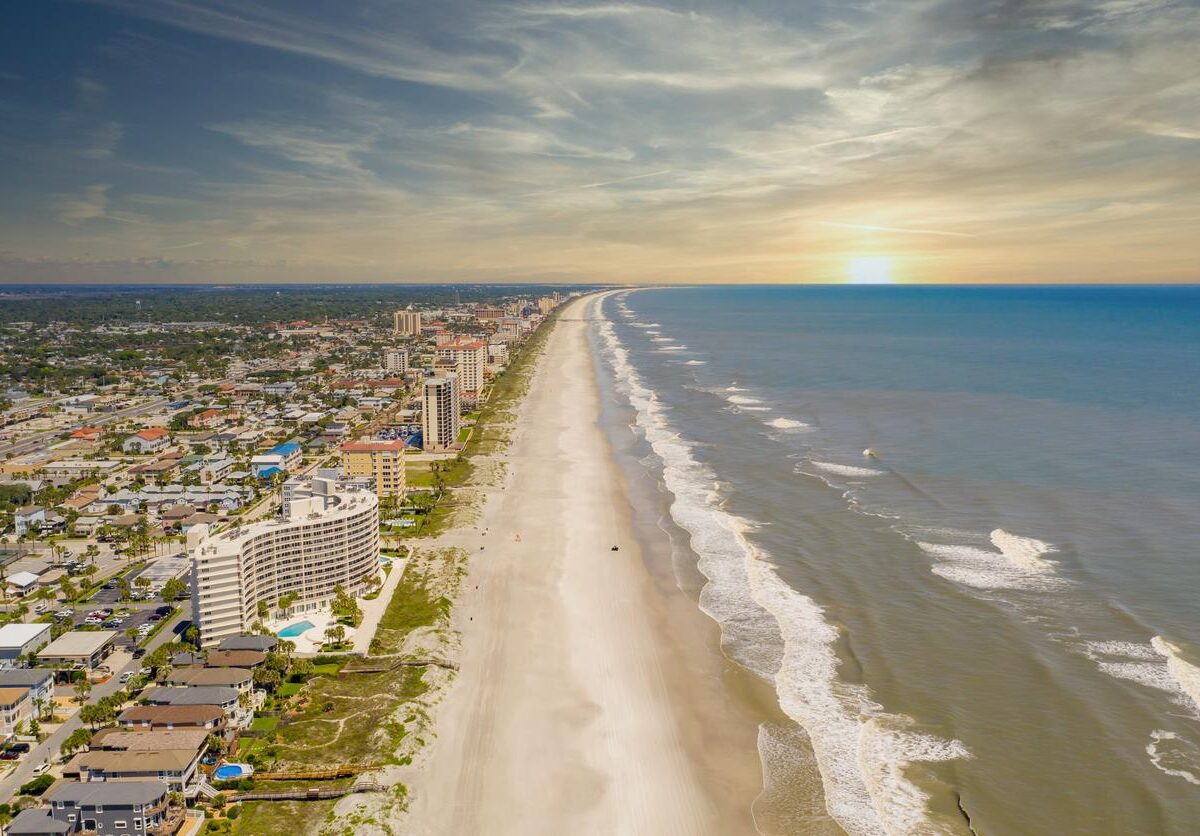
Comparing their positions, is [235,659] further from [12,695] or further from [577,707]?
[577,707]

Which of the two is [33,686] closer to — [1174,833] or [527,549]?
[527,549]

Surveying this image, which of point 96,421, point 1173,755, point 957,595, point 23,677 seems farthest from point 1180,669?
point 96,421

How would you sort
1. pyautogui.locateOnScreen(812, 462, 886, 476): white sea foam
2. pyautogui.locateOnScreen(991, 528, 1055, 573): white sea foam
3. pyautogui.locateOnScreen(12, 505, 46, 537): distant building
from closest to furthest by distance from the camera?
pyautogui.locateOnScreen(991, 528, 1055, 573): white sea foam < pyautogui.locateOnScreen(12, 505, 46, 537): distant building < pyautogui.locateOnScreen(812, 462, 886, 476): white sea foam

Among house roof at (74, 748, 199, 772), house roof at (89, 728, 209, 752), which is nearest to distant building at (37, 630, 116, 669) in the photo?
house roof at (89, 728, 209, 752)

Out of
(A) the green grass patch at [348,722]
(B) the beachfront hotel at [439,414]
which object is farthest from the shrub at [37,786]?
(B) the beachfront hotel at [439,414]

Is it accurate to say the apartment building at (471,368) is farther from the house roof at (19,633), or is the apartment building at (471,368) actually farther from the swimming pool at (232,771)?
the swimming pool at (232,771)

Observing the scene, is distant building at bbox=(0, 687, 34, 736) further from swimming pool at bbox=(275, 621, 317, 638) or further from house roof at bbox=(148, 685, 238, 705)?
swimming pool at bbox=(275, 621, 317, 638)
